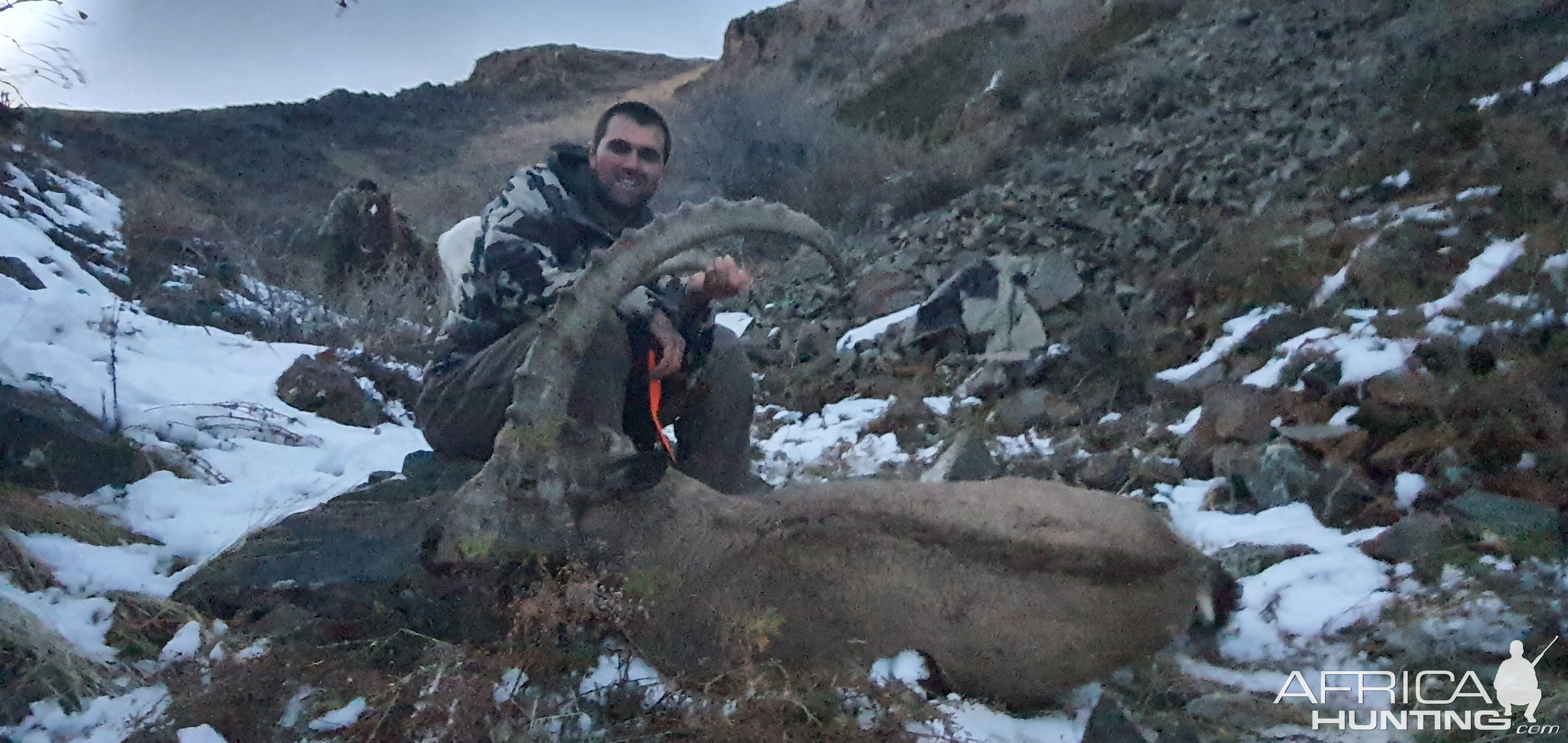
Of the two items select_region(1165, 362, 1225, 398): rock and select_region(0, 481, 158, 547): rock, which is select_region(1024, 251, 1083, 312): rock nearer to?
select_region(1165, 362, 1225, 398): rock

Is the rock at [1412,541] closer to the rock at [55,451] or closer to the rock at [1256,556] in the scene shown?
the rock at [1256,556]

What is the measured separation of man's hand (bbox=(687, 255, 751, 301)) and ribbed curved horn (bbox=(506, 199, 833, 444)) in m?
0.26

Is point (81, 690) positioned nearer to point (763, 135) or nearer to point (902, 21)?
point (763, 135)

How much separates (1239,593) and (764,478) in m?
2.62

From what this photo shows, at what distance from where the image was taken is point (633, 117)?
3.79m

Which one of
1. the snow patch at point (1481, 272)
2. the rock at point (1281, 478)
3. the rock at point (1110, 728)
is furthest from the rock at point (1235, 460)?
the rock at point (1110, 728)

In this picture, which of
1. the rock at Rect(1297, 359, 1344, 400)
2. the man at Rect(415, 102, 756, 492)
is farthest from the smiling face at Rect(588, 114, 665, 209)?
the rock at Rect(1297, 359, 1344, 400)

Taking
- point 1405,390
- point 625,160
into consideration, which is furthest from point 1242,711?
point 625,160

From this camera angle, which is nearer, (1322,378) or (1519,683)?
(1519,683)

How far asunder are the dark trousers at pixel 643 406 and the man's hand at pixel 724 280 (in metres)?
0.29

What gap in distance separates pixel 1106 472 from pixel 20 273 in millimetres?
6236

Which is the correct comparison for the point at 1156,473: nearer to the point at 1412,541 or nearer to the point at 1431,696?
the point at 1412,541

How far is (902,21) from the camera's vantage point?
22.7m

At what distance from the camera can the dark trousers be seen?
3494 millimetres
